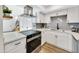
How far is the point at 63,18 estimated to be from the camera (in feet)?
5.74

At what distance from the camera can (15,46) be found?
880mm

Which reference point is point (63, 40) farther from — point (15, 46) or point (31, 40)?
point (15, 46)

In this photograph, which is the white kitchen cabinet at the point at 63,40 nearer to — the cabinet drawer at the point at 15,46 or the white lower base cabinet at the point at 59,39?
the white lower base cabinet at the point at 59,39

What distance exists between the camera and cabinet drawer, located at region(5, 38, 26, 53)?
78 cm

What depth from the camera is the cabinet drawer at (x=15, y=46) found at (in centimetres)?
78

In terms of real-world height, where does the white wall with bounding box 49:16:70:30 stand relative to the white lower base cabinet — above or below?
above

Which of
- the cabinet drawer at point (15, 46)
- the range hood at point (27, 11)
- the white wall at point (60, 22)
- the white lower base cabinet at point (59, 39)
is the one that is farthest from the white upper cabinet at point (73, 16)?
the cabinet drawer at point (15, 46)

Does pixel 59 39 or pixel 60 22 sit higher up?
pixel 60 22

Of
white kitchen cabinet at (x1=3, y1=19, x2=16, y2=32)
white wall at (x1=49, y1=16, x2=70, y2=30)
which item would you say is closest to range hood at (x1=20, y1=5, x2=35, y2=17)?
white kitchen cabinet at (x1=3, y1=19, x2=16, y2=32)

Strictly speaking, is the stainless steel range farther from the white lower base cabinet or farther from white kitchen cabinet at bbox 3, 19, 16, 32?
the white lower base cabinet

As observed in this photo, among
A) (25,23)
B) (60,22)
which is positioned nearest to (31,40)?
(25,23)

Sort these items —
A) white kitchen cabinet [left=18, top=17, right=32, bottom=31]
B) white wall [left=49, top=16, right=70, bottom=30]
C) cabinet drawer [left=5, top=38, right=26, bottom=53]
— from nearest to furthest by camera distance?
cabinet drawer [left=5, top=38, right=26, bottom=53]
white kitchen cabinet [left=18, top=17, right=32, bottom=31]
white wall [left=49, top=16, right=70, bottom=30]

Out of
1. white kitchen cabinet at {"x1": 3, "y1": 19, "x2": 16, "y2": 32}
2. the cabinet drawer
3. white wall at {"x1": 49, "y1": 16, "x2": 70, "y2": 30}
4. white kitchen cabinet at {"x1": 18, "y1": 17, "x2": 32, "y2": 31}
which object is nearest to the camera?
the cabinet drawer
